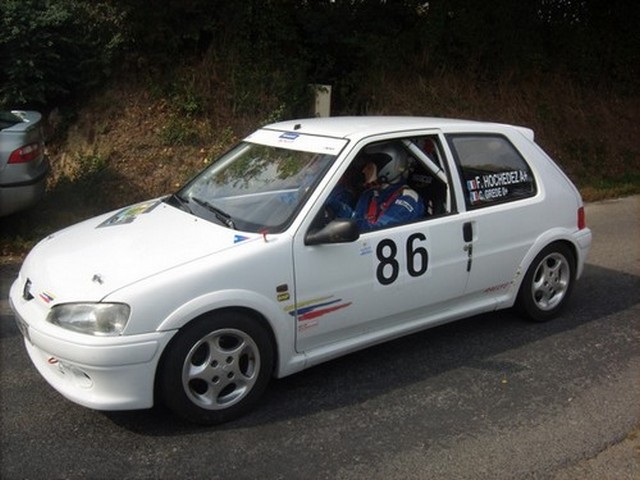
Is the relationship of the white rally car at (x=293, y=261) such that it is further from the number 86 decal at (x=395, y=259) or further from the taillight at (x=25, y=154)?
the taillight at (x=25, y=154)

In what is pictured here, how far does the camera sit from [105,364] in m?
3.25

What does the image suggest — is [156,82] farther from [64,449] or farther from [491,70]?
[64,449]

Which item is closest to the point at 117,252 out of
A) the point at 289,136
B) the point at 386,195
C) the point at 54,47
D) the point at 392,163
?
the point at 289,136

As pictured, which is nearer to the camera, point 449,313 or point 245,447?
point 245,447

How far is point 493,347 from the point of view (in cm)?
468

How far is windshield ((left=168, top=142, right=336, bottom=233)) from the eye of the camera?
12.9 feet

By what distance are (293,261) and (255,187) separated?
0.77 metres

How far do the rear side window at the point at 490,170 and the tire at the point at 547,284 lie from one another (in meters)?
0.52

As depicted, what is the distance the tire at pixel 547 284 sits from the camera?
16.3 ft

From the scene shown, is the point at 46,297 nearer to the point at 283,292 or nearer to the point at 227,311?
the point at 227,311

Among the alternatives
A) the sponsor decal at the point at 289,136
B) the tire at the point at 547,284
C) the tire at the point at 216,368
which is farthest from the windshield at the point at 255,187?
the tire at the point at 547,284

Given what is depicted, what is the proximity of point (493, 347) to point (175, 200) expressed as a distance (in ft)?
7.98

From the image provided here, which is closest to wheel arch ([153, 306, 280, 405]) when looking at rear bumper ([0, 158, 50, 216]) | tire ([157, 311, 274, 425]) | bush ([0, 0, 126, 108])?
tire ([157, 311, 274, 425])

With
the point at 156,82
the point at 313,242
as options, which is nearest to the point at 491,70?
the point at 156,82
